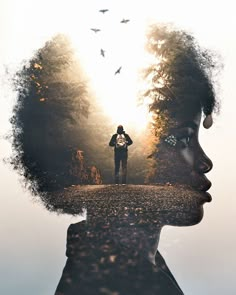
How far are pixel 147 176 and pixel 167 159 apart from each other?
0.69 meters

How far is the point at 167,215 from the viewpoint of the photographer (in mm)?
14961

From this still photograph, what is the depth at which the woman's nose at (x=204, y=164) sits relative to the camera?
51.3 ft

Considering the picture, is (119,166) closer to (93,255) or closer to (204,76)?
(93,255)

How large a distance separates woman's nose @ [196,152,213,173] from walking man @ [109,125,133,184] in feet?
6.65

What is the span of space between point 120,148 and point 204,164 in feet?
7.88

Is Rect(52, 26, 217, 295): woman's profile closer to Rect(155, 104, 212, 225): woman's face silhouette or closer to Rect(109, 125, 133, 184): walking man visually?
Rect(155, 104, 212, 225): woman's face silhouette

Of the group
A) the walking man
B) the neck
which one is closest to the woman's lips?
the neck

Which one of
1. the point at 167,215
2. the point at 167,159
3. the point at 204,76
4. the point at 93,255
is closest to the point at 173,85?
the point at 204,76

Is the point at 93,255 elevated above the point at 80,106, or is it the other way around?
the point at 80,106

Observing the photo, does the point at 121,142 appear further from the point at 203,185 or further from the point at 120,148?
the point at 203,185

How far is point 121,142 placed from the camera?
15016 mm

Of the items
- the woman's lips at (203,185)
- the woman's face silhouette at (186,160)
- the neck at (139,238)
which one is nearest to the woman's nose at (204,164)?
the woman's face silhouette at (186,160)

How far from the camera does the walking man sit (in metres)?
15.0

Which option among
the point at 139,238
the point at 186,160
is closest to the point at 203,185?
the point at 186,160
